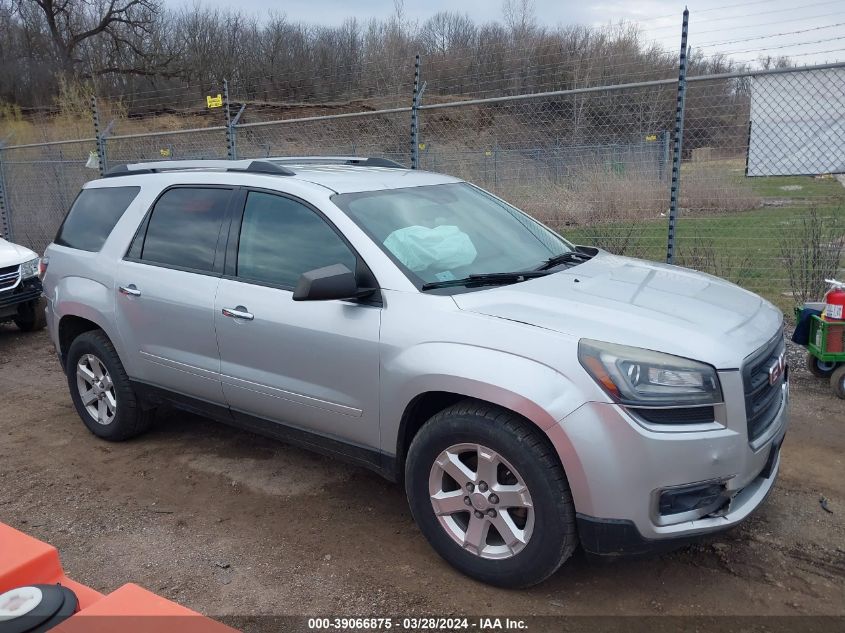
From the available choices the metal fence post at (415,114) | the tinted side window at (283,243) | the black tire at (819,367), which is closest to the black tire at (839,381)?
the black tire at (819,367)

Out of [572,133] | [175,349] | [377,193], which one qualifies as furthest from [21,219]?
[377,193]

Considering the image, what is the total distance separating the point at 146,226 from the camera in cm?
452

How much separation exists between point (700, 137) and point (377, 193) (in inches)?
198

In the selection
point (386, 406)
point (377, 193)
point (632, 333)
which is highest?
point (377, 193)

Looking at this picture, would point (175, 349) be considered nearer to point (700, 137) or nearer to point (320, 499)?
point (320, 499)

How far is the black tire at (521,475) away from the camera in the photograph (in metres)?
2.79

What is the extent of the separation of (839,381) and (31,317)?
327 inches

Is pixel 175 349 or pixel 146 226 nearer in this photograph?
pixel 175 349

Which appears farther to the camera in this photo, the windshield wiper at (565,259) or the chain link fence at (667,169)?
the chain link fence at (667,169)

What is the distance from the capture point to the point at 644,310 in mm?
3041

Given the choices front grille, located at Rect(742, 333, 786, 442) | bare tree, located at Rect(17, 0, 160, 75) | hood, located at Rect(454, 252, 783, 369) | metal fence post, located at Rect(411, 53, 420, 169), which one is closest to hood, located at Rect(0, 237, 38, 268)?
metal fence post, located at Rect(411, 53, 420, 169)

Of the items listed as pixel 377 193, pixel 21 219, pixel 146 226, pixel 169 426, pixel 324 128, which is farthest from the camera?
pixel 324 128

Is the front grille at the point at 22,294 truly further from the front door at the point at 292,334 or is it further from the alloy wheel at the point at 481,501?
the alloy wheel at the point at 481,501

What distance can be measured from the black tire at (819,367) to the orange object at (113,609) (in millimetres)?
5405
